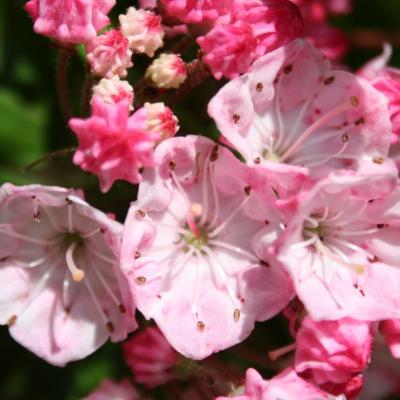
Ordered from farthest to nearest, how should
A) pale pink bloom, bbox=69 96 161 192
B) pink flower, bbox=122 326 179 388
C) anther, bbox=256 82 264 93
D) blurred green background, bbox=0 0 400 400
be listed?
blurred green background, bbox=0 0 400 400 → pink flower, bbox=122 326 179 388 → anther, bbox=256 82 264 93 → pale pink bloom, bbox=69 96 161 192

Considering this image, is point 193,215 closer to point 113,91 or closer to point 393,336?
point 113,91

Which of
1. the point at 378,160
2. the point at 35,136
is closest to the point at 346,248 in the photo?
the point at 378,160

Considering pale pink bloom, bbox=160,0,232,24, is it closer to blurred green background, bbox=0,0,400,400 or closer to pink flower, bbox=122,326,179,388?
blurred green background, bbox=0,0,400,400

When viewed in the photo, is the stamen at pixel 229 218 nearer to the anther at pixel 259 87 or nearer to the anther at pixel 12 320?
the anther at pixel 259 87

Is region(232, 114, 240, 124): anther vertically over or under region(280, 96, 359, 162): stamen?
over

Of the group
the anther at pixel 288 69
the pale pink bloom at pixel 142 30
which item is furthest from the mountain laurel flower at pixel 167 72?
the anther at pixel 288 69

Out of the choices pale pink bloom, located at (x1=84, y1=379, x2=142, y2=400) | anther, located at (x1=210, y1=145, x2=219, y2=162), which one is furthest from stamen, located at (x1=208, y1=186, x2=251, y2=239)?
pale pink bloom, located at (x1=84, y1=379, x2=142, y2=400)
